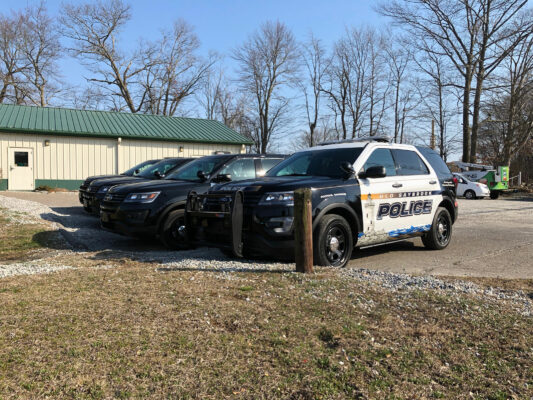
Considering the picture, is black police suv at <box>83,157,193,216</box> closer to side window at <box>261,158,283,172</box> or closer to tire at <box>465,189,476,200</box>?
side window at <box>261,158,283,172</box>

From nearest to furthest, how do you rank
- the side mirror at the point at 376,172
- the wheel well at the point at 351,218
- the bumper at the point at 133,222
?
the wheel well at the point at 351,218 < the side mirror at the point at 376,172 < the bumper at the point at 133,222

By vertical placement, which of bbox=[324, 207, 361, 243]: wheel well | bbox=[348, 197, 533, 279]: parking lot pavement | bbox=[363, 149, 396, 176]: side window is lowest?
bbox=[348, 197, 533, 279]: parking lot pavement

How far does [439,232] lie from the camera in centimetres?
807

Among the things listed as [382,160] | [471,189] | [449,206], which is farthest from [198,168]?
[471,189]

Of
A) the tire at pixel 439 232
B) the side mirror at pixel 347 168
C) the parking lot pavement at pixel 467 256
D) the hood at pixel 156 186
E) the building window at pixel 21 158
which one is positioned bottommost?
the parking lot pavement at pixel 467 256

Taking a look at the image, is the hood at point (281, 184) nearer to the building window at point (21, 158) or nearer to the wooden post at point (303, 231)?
the wooden post at point (303, 231)

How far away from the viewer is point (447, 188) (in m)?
8.22

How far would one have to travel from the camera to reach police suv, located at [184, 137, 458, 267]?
19.0ft

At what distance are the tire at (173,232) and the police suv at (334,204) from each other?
3.98ft

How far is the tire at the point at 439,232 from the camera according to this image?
25.8 feet

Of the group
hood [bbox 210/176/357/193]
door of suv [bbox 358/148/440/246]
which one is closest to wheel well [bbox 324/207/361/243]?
door of suv [bbox 358/148/440/246]

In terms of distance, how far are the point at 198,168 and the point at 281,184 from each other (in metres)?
3.37

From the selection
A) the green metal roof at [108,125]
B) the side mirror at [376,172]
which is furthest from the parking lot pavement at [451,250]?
the green metal roof at [108,125]

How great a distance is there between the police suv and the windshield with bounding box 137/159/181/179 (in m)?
4.60
